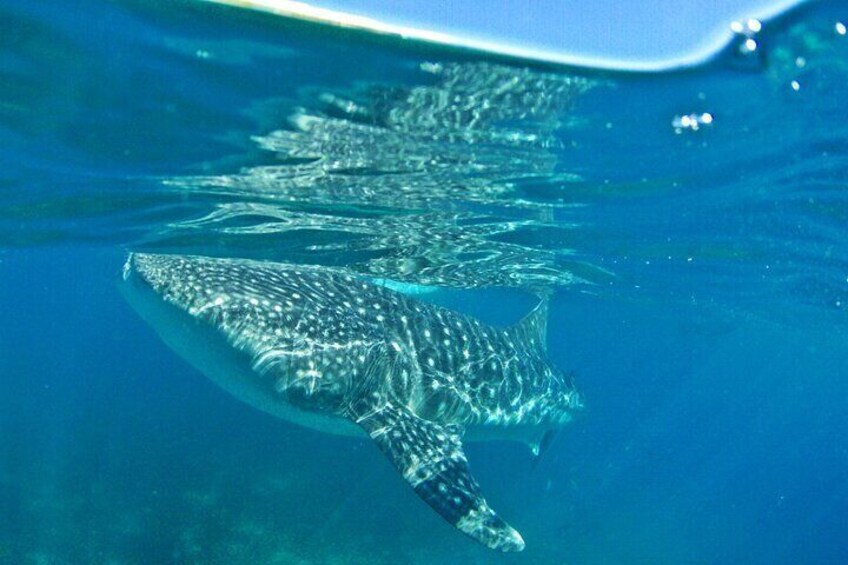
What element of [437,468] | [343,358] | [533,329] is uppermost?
[343,358]

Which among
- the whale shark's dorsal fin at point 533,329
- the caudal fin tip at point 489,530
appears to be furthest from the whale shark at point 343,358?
the whale shark's dorsal fin at point 533,329

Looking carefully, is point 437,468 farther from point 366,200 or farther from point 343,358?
point 366,200

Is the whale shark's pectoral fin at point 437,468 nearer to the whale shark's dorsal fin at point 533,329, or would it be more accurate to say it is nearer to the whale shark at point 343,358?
the whale shark at point 343,358

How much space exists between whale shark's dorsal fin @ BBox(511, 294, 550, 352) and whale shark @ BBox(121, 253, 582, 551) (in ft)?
7.80

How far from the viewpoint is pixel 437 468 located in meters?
8.55

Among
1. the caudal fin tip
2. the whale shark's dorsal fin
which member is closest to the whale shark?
the caudal fin tip

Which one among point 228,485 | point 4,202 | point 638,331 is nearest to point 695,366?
point 638,331

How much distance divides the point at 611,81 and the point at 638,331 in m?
58.0

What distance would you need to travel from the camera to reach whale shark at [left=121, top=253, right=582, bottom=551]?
28.6 ft

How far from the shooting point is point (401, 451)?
29.0ft

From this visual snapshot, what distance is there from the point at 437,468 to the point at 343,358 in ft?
7.44

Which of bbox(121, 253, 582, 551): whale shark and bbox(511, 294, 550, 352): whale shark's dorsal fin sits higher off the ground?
bbox(121, 253, 582, 551): whale shark

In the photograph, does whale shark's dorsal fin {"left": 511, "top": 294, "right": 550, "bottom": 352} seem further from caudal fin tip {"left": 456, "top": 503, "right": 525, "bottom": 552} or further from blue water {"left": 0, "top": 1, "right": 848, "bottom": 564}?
caudal fin tip {"left": 456, "top": 503, "right": 525, "bottom": 552}

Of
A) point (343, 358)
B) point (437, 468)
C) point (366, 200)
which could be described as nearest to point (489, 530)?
point (437, 468)
